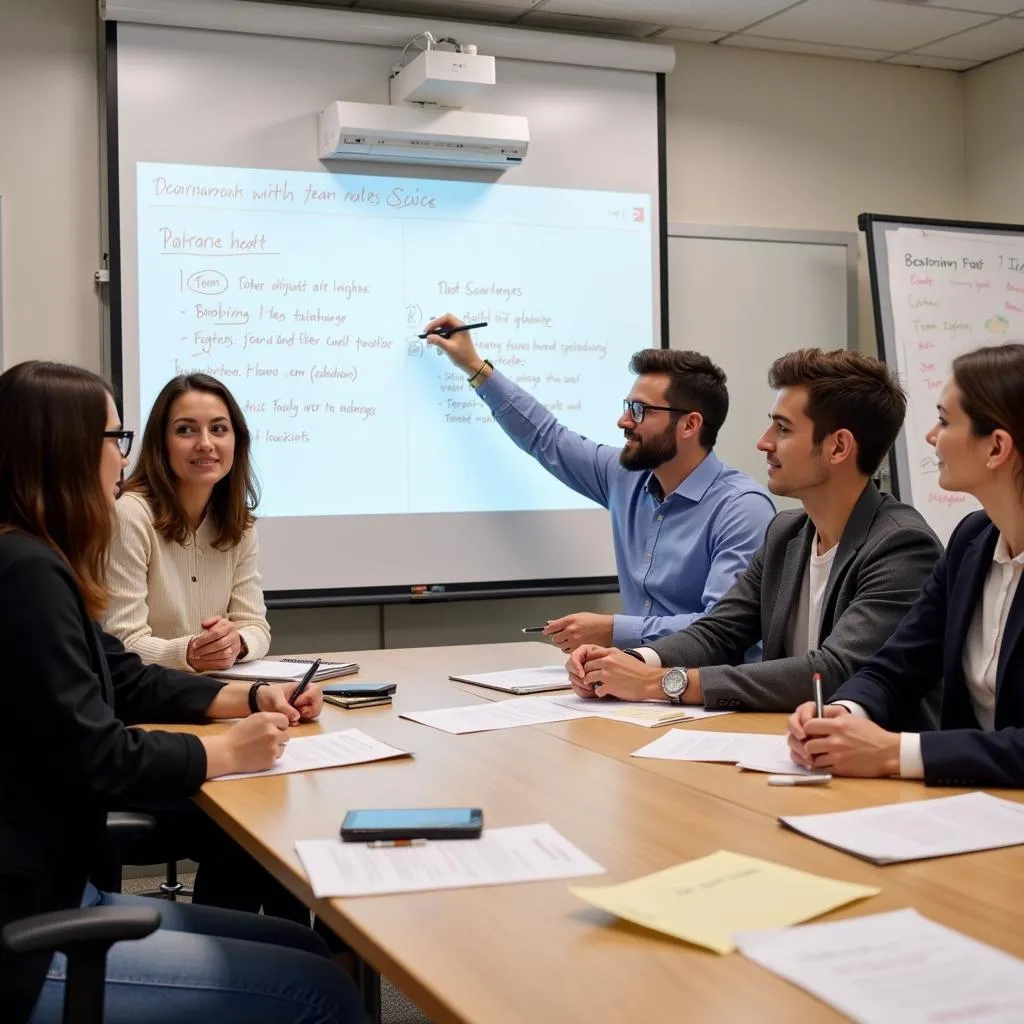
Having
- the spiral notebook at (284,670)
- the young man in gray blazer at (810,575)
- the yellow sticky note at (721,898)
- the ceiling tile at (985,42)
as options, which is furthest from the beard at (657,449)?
the ceiling tile at (985,42)

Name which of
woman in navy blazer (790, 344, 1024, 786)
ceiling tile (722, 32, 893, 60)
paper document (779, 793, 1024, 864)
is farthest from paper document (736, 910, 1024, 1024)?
ceiling tile (722, 32, 893, 60)

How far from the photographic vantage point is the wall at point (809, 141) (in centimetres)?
461

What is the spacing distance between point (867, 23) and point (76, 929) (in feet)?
13.9

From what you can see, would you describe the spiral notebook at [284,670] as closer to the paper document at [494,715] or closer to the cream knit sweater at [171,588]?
the cream knit sweater at [171,588]

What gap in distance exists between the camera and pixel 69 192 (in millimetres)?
3809

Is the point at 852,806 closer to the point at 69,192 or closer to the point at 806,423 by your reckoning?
the point at 806,423

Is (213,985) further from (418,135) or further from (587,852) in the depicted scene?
(418,135)

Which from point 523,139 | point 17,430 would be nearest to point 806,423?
point 17,430

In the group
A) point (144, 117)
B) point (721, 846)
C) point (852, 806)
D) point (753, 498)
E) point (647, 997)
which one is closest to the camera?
point (647, 997)

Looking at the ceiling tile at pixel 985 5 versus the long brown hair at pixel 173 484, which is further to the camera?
the ceiling tile at pixel 985 5

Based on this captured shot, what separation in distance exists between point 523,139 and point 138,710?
2518mm

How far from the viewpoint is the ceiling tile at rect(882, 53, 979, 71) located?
4.84m

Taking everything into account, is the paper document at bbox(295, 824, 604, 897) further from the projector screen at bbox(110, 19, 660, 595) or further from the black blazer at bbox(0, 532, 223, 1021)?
the projector screen at bbox(110, 19, 660, 595)

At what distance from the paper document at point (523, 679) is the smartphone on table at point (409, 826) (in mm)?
997
